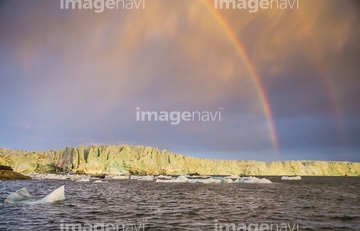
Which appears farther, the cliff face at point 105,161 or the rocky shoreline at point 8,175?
the cliff face at point 105,161

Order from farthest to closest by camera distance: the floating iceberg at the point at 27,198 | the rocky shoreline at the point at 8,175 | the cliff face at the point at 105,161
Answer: the cliff face at the point at 105,161 → the rocky shoreline at the point at 8,175 → the floating iceberg at the point at 27,198

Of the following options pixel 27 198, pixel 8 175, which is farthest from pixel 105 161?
pixel 27 198

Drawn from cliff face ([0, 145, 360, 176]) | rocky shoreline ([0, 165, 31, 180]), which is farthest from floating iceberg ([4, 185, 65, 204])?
cliff face ([0, 145, 360, 176])

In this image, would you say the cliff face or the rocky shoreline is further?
the cliff face

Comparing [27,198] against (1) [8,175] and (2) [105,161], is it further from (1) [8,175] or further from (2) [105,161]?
(2) [105,161]

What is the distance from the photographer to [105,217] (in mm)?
22156

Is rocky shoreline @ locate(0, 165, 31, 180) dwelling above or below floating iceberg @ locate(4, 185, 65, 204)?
below

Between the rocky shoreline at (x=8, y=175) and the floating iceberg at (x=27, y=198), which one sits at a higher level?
the floating iceberg at (x=27, y=198)

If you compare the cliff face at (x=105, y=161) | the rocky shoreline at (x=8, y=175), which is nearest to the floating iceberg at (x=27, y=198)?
the rocky shoreline at (x=8, y=175)

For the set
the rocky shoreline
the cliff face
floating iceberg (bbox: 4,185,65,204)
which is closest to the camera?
floating iceberg (bbox: 4,185,65,204)

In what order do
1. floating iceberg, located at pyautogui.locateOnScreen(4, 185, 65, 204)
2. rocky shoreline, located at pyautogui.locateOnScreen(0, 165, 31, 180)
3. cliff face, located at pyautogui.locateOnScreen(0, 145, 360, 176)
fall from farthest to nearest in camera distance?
cliff face, located at pyautogui.locateOnScreen(0, 145, 360, 176), rocky shoreline, located at pyautogui.locateOnScreen(0, 165, 31, 180), floating iceberg, located at pyautogui.locateOnScreen(4, 185, 65, 204)

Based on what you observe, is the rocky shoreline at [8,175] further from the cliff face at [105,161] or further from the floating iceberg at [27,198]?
the floating iceberg at [27,198]

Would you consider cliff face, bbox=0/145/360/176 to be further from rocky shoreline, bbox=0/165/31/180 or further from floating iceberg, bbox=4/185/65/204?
floating iceberg, bbox=4/185/65/204

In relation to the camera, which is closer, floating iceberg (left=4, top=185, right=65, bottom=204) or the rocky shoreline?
floating iceberg (left=4, top=185, right=65, bottom=204)
